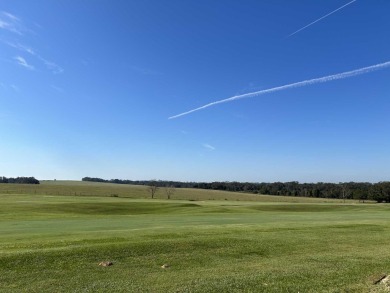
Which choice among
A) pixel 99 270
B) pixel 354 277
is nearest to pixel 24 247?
pixel 99 270

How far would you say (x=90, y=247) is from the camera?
1658 cm

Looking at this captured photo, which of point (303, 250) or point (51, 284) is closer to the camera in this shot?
point (51, 284)

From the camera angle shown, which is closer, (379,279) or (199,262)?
(379,279)

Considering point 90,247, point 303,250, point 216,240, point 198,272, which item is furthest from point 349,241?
point 90,247

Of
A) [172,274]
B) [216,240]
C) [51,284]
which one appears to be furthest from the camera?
[216,240]

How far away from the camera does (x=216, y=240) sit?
62.2ft

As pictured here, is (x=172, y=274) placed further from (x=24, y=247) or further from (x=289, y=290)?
(x=24, y=247)

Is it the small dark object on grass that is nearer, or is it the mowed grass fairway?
the mowed grass fairway

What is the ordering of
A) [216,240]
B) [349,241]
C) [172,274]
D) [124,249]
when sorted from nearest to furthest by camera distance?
[172,274] < [124,249] < [216,240] < [349,241]

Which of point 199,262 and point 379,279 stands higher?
point 379,279

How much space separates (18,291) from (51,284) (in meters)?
0.99

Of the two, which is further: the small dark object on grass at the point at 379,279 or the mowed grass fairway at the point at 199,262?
the small dark object on grass at the point at 379,279

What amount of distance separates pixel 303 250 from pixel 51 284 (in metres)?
10.8

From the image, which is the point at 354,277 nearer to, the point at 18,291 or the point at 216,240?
the point at 216,240
